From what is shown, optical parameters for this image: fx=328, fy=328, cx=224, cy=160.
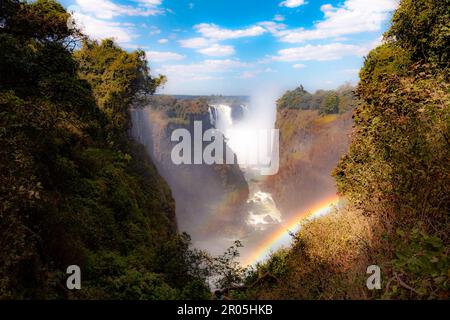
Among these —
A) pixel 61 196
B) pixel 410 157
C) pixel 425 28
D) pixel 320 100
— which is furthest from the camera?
pixel 320 100

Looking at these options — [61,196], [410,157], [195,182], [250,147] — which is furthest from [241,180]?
[410,157]

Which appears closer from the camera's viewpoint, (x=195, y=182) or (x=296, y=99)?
(x=195, y=182)

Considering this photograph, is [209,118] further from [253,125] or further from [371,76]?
[371,76]

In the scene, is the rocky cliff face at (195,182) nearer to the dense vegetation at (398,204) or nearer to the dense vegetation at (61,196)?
the dense vegetation at (61,196)

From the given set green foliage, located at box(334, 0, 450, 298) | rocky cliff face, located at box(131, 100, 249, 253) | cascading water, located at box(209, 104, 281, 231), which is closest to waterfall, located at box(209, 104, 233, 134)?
cascading water, located at box(209, 104, 281, 231)

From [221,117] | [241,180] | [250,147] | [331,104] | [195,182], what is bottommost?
[241,180]

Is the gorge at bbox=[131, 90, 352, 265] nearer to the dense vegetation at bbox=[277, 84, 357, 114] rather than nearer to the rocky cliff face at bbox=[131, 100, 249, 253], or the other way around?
the rocky cliff face at bbox=[131, 100, 249, 253]

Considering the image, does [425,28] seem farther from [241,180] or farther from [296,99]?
[296,99]
